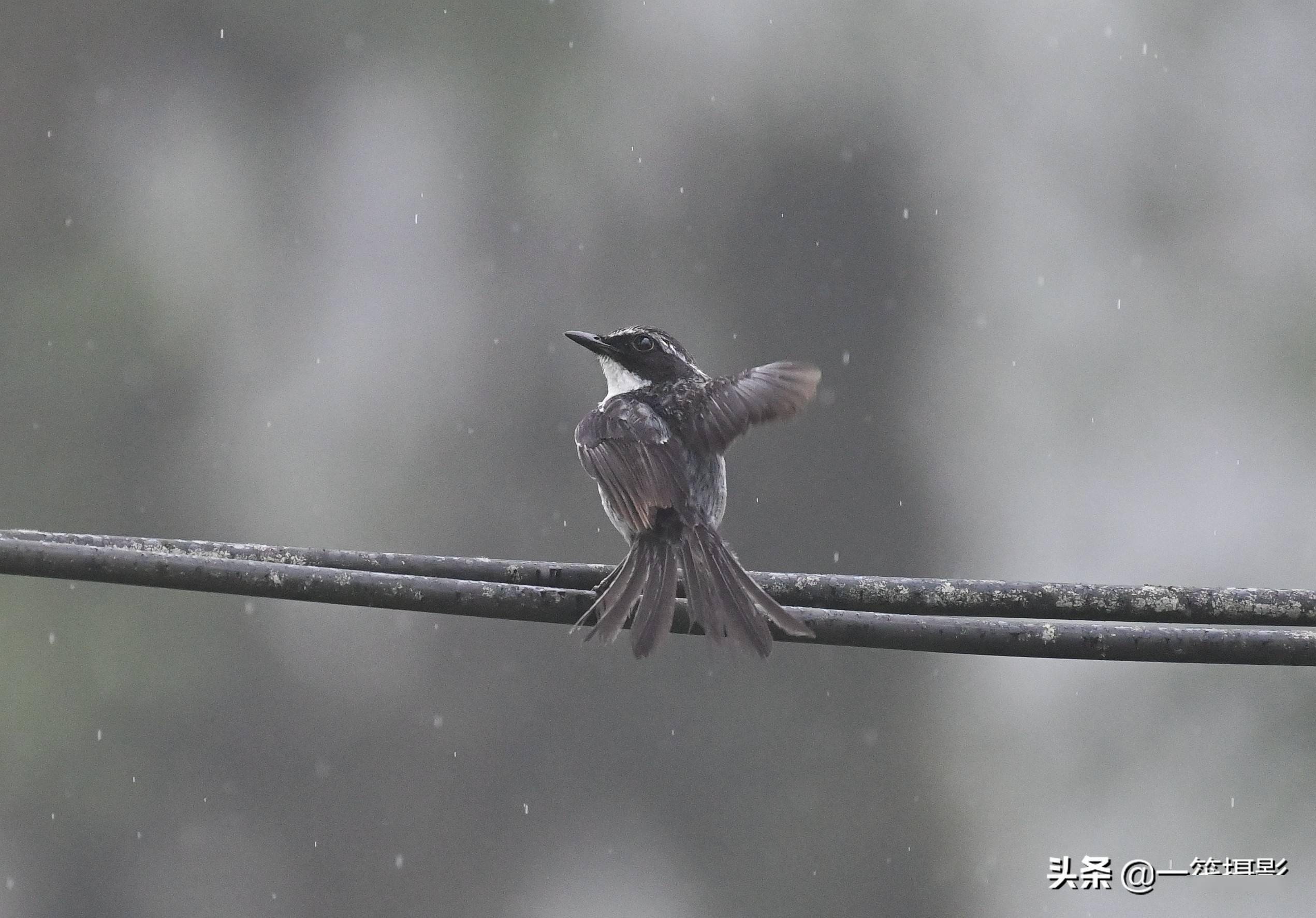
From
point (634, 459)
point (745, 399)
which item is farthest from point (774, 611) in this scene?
point (745, 399)

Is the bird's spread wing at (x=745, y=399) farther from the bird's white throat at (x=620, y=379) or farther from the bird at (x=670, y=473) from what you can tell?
the bird's white throat at (x=620, y=379)

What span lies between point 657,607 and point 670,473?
100cm

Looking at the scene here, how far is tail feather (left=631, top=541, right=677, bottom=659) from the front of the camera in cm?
325

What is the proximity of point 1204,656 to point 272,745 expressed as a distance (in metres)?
16.0

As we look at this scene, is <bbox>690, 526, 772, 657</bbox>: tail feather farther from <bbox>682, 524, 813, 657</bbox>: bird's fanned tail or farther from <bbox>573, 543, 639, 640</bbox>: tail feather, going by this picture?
<bbox>573, 543, 639, 640</bbox>: tail feather

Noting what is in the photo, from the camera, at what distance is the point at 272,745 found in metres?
17.2

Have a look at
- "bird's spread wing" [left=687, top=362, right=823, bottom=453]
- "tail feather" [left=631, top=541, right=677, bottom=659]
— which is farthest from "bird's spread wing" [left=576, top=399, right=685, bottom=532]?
"tail feather" [left=631, top=541, right=677, bottom=659]

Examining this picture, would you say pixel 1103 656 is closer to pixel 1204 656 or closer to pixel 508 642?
pixel 1204 656

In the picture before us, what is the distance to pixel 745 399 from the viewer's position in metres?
4.67

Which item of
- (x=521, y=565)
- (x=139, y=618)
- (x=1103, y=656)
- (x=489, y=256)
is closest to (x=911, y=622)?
(x=1103, y=656)

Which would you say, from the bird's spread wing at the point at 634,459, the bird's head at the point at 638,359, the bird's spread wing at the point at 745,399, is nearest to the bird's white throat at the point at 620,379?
the bird's head at the point at 638,359

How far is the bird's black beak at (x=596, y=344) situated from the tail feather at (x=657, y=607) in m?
1.43

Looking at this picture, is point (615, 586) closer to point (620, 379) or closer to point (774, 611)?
point (774, 611)

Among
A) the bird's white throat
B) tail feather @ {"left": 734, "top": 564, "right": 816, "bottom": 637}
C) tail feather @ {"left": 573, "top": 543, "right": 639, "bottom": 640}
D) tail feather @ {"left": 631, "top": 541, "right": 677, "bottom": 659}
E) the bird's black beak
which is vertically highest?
the bird's black beak
